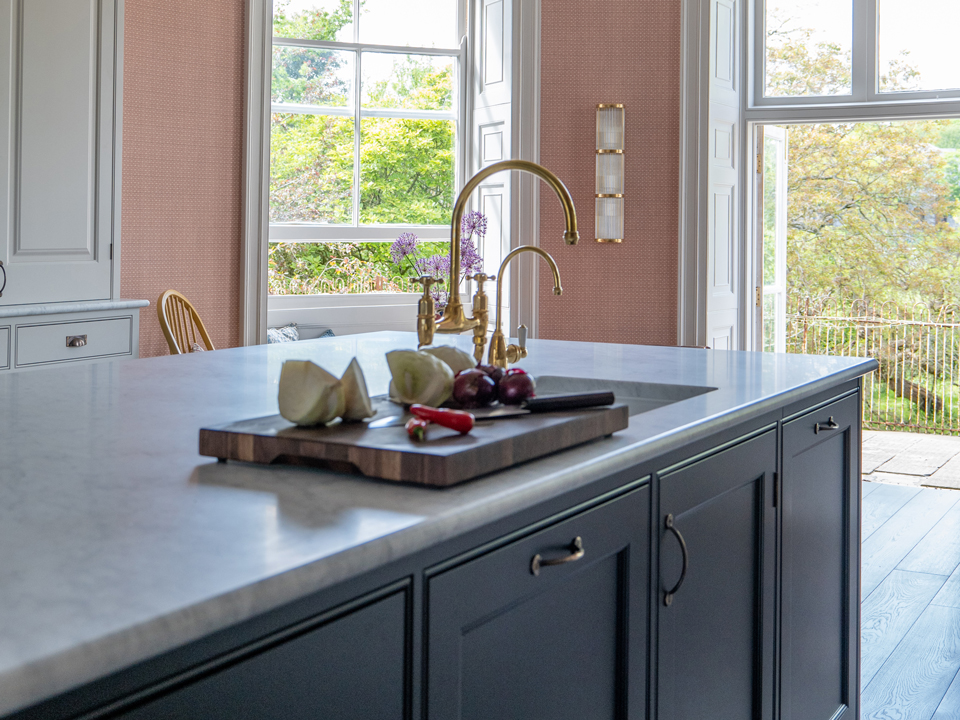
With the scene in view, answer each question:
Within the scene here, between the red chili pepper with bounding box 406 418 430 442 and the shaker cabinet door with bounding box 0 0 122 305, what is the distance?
3008 mm

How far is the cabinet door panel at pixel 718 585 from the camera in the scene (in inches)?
57.6

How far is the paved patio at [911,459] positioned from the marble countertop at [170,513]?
172 inches

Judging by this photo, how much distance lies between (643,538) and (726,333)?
444cm

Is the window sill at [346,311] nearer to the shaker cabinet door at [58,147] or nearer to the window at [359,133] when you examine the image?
the window at [359,133]

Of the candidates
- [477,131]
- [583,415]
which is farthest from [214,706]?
[477,131]

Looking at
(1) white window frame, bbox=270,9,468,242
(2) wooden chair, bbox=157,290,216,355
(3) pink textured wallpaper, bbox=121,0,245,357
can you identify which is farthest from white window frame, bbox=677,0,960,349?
(2) wooden chair, bbox=157,290,216,355

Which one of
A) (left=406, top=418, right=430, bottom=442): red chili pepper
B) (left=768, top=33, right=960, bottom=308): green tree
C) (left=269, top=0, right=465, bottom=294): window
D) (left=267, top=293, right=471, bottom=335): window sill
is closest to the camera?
(left=406, top=418, right=430, bottom=442): red chili pepper

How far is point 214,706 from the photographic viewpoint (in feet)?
2.43

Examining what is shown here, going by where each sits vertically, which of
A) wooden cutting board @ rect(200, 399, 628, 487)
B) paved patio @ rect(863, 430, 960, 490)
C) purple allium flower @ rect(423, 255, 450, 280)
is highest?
purple allium flower @ rect(423, 255, 450, 280)

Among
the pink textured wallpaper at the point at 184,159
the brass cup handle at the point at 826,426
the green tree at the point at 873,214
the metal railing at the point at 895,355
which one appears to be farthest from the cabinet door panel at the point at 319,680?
the green tree at the point at 873,214

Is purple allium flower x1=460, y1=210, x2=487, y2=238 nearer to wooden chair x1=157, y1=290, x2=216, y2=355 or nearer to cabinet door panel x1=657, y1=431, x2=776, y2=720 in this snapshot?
wooden chair x1=157, y1=290, x2=216, y2=355

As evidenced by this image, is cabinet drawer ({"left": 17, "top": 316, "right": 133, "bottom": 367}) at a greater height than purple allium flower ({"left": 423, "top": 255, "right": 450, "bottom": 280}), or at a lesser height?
lesser

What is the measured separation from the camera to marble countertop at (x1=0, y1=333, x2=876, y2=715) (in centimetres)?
65

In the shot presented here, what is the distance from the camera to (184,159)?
15.0 feet
